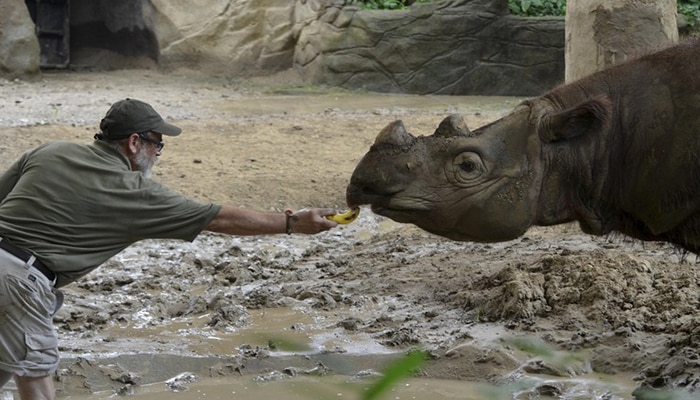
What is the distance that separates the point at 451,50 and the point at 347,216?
12.5 metres

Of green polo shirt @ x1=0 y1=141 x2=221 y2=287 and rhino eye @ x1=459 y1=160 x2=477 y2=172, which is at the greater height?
rhino eye @ x1=459 y1=160 x2=477 y2=172

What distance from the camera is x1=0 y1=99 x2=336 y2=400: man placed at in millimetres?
5082

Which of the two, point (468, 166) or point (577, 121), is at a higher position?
point (577, 121)

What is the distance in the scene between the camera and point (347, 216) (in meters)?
5.25

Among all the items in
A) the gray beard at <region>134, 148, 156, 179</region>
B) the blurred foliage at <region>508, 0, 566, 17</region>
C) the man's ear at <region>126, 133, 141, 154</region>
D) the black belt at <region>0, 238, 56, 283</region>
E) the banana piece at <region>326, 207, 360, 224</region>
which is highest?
the man's ear at <region>126, 133, 141, 154</region>

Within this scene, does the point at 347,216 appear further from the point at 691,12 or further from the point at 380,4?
the point at 380,4

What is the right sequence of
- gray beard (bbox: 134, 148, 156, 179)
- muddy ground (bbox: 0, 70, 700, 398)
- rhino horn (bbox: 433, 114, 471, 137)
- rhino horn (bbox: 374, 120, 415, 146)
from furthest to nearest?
muddy ground (bbox: 0, 70, 700, 398)
gray beard (bbox: 134, 148, 156, 179)
rhino horn (bbox: 433, 114, 471, 137)
rhino horn (bbox: 374, 120, 415, 146)

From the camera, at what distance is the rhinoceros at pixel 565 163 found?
4.76 m

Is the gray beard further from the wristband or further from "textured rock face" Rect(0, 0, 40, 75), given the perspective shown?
"textured rock face" Rect(0, 0, 40, 75)

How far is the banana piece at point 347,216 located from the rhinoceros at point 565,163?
1.15 ft

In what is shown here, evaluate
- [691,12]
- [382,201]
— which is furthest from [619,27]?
[691,12]

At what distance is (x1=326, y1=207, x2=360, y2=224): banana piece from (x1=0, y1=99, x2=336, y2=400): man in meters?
0.14

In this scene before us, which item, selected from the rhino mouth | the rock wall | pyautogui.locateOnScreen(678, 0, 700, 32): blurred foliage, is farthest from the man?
the rock wall

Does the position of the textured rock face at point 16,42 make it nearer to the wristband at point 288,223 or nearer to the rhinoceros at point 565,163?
the wristband at point 288,223
